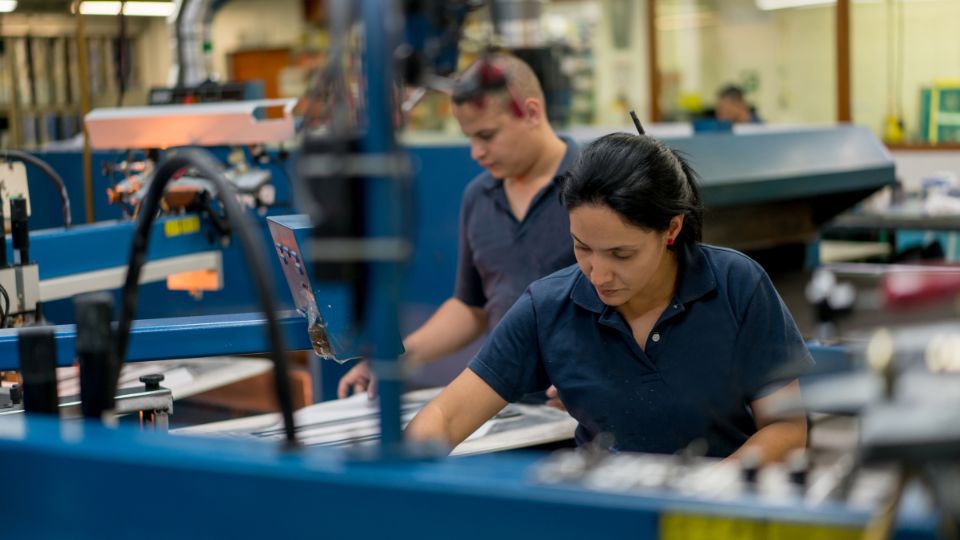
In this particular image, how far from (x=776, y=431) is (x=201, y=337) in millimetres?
884

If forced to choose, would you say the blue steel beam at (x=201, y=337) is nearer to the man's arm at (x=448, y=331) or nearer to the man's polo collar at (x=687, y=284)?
the man's polo collar at (x=687, y=284)

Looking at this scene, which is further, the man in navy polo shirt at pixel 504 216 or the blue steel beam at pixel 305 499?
the man in navy polo shirt at pixel 504 216

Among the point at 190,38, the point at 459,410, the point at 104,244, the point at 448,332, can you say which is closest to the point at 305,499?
the point at 459,410

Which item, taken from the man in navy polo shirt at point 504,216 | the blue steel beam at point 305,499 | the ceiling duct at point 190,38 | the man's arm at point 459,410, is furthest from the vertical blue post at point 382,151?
the ceiling duct at point 190,38

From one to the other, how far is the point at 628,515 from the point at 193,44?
3110 mm

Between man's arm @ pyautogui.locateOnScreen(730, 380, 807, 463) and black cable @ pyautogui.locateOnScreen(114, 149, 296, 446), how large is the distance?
2.56 ft

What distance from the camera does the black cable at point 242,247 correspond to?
1.02 metres

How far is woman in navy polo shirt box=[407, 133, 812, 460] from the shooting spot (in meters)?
1.68

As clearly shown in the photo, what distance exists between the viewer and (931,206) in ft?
17.4

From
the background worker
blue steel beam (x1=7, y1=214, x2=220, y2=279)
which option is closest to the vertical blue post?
blue steel beam (x1=7, y1=214, x2=220, y2=279)

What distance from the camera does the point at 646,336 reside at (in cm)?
175

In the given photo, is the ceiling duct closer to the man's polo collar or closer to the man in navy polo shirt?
the man in navy polo shirt

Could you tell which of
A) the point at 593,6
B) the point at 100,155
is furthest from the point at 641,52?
the point at 100,155

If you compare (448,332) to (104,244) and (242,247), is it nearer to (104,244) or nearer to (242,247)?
(104,244)
